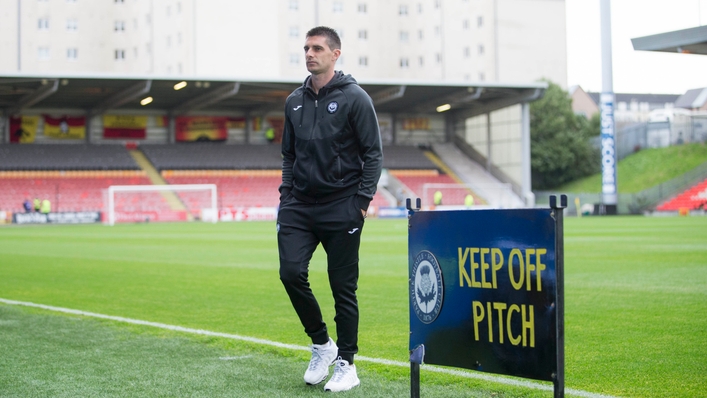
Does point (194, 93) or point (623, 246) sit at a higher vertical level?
point (194, 93)

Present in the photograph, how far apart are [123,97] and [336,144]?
1876 inches

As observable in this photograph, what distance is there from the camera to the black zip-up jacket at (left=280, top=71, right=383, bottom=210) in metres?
4.97

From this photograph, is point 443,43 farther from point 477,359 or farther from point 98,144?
point 477,359

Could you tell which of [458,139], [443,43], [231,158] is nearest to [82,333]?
[231,158]

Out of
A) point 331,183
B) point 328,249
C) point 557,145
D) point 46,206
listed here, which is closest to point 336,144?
point 331,183

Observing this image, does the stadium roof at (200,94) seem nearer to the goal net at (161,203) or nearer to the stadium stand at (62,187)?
the stadium stand at (62,187)

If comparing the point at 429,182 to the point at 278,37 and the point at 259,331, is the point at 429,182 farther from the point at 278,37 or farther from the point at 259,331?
the point at 259,331

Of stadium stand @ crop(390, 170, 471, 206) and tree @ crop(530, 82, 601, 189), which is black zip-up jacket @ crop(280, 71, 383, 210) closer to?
stadium stand @ crop(390, 170, 471, 206)

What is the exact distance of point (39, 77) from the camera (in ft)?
144

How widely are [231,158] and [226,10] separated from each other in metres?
15.5

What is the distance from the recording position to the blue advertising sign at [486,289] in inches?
142

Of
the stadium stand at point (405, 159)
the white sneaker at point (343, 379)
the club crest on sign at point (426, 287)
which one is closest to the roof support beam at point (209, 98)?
the stadium stand at point (405, 159)

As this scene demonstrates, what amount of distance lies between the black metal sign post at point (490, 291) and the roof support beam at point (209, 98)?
43611mm

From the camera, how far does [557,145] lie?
64.4 metres
